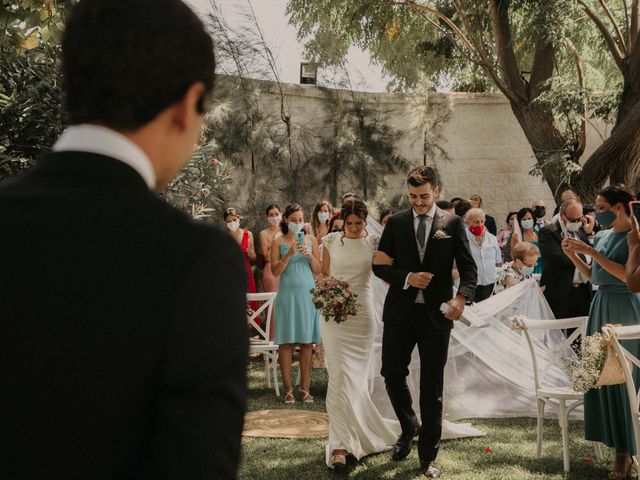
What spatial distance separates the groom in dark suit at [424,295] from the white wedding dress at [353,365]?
0.86ft

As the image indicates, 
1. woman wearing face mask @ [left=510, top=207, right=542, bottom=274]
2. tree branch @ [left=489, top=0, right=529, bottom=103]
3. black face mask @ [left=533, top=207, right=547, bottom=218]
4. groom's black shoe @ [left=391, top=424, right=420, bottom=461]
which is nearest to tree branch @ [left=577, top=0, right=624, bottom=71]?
tree branch @ [left=489, top=0, right=529, bottom=103]

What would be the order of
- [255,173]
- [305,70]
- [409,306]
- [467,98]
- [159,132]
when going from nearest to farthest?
[159,132] → [409,306] → [255,173] → [305,70] → [467,98]

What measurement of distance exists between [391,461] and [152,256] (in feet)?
18.2

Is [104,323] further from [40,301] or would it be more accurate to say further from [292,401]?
[292,401]

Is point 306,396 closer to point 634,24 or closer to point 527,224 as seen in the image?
point 527,224

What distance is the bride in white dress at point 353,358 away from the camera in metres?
6.28

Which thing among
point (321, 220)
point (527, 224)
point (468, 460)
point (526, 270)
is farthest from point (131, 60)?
point (527, 224)

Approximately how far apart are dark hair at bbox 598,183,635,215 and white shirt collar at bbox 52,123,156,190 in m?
5.04

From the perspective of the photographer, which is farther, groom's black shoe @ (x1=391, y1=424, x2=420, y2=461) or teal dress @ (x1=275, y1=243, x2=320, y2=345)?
teal dress @ (x1=275, y1=243, x2=320, y2=345)

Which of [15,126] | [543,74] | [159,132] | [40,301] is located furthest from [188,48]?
[543,74]

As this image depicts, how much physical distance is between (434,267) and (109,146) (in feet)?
16.8

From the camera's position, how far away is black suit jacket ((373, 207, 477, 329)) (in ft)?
19.9

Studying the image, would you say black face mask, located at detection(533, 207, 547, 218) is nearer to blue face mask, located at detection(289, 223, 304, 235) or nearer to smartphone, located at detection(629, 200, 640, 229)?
blue face mask, located at detection(289, 223, 304, 235)

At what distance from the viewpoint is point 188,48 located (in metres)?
1.13
